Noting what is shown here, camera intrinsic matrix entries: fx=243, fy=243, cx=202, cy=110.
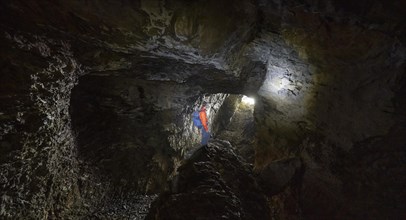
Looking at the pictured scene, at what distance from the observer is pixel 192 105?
6.59 meters

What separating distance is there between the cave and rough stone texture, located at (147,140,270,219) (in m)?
0.03

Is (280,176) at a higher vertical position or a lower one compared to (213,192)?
higher

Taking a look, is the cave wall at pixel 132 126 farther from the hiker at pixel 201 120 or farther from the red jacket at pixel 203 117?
the red jacket at pixel 203 117

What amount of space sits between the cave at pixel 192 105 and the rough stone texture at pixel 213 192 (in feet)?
0.08

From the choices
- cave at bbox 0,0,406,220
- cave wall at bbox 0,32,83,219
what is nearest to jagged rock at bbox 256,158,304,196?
cave at bbox 0,0,406,220

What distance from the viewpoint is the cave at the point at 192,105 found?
2.75 m

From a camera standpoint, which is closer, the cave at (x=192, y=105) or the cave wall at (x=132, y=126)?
the cave at (x=192, y=105)

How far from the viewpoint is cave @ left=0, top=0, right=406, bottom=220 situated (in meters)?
2.75

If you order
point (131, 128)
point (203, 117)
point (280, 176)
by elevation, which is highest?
point (203, 117)

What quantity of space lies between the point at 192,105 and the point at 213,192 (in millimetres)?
2935

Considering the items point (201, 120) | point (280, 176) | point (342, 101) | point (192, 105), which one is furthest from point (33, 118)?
point (201, 120)

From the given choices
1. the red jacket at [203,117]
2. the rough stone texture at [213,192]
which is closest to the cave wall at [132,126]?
the red jacket at [203,117]

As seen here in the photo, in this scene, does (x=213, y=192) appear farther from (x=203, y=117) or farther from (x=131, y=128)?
(x=203, y=117)

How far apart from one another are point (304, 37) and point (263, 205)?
2.97 m
